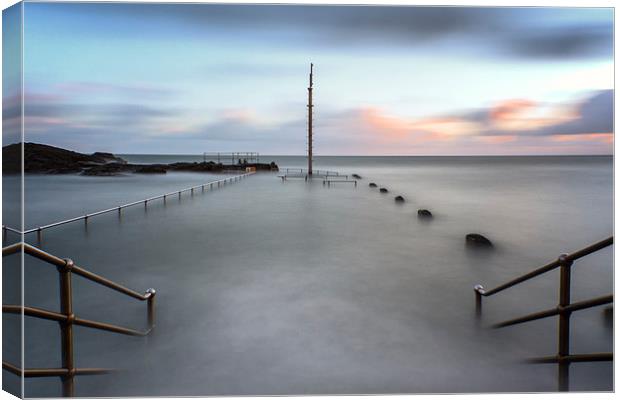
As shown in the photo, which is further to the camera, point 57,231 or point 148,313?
point 57,231

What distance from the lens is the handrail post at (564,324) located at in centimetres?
191

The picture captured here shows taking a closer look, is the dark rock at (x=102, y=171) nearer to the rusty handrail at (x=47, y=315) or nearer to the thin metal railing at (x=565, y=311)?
the rusty handrail at (x=47, y=315)

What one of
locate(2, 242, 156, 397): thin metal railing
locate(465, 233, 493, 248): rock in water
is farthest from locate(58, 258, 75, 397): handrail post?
locate(465, 233, 493, 248): rock in water

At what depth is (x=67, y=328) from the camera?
1903mm

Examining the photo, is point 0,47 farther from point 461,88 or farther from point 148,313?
point 461,88

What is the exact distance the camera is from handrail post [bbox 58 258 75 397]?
1.80 meters

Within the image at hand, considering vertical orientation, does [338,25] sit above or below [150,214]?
above

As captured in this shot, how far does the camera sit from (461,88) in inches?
150

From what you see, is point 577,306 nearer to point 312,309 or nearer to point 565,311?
point 565,311

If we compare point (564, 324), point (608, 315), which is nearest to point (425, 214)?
point (608, 315)

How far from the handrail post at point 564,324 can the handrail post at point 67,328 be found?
77.7 inches

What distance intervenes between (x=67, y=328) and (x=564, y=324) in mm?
2150

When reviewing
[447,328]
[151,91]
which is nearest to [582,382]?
[447,328]

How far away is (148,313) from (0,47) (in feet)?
5.36
